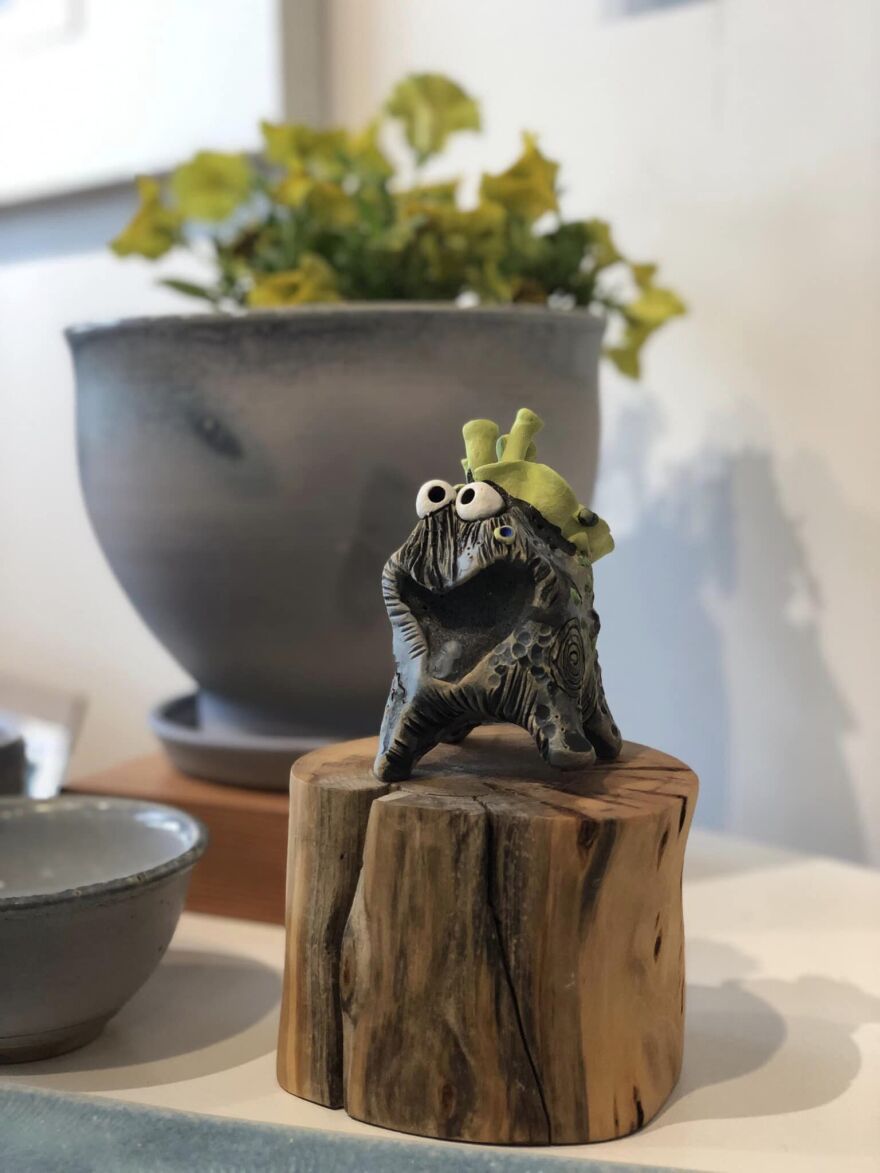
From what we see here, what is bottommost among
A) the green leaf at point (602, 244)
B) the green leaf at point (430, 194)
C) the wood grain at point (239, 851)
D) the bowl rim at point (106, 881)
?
the wood grain at point (239, 851)

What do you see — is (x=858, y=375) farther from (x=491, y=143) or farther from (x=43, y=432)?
(x=43, y=432)

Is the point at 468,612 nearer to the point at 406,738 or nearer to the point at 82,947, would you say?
the point at 406,738

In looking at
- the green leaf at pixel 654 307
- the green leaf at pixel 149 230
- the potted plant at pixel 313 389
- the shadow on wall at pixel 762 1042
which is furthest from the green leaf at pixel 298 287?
the shadow on wall at pixel 762 1042

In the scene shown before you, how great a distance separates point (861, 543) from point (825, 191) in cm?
26

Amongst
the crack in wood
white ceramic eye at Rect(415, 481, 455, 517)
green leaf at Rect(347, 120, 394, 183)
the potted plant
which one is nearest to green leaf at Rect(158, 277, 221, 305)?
the potted plant

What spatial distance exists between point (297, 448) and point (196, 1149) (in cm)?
38

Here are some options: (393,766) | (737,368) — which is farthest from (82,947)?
(737,368)

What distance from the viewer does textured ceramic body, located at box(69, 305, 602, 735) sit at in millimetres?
695

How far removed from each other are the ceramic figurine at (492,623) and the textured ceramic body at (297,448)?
18 centimetres

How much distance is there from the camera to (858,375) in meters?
0.89

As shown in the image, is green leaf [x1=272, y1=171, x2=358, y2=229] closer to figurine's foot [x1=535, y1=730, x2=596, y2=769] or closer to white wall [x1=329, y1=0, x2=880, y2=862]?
white wall [x1=329, y1=0, x2=880, y2=862]

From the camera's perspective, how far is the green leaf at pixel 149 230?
0.81m

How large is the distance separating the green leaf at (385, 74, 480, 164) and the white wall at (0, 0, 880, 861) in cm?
19

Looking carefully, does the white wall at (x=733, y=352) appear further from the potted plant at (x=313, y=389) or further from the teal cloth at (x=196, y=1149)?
the teal cloth at (x=196, y=1149)
